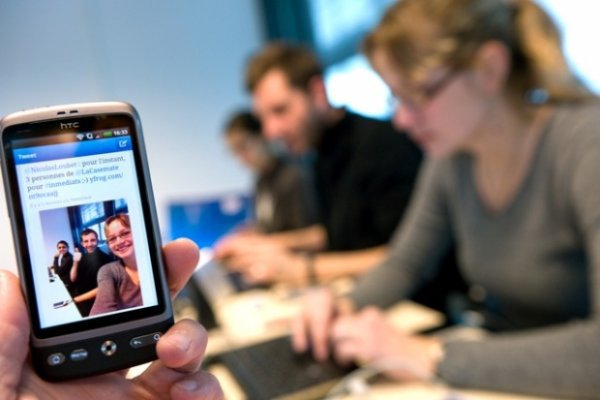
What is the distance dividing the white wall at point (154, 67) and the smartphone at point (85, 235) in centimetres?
2

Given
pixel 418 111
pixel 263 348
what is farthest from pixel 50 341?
pixel 418 111

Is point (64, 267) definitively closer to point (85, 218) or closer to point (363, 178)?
point (85, 218)

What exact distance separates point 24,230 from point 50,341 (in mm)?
86

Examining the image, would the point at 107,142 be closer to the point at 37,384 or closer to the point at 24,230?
the point at 24,230

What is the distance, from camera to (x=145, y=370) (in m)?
0.40

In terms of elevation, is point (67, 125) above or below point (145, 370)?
above

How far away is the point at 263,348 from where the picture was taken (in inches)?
35.6

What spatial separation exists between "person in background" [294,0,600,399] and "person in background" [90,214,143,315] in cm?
52

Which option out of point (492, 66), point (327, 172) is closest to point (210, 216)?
point (327, 172)

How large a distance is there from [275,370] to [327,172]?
0.96 m

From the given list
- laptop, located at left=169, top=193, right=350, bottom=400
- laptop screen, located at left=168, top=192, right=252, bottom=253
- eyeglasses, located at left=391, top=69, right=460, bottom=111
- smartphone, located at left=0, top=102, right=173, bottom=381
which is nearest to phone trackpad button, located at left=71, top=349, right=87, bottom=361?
smartphone, located at left=0, top=102, right=173, bottom=381

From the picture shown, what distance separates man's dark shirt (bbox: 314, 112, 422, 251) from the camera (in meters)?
1.48

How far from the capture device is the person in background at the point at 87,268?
0.36m

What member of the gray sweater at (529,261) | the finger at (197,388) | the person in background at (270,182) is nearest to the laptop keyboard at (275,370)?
the gray sweater at (529,261)
